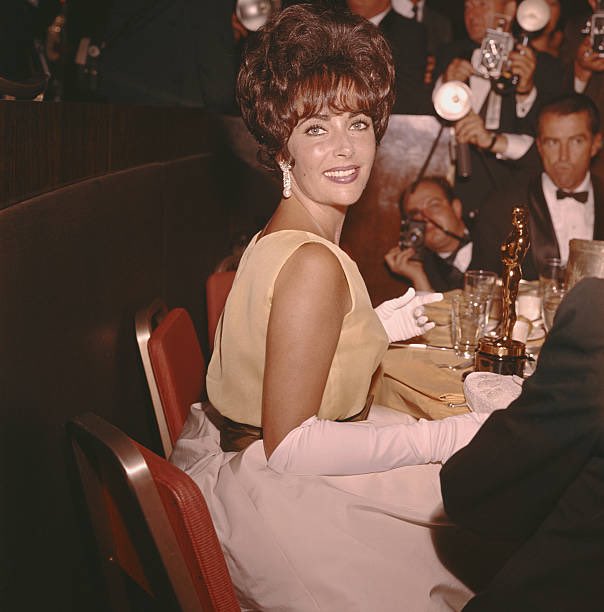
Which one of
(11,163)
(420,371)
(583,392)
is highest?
(11,163)

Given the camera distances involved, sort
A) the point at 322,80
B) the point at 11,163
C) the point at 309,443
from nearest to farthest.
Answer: the point at 309,443
the point at 11,163
the point at 322,80

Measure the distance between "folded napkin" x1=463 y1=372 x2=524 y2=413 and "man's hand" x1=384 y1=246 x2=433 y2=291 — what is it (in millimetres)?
2917

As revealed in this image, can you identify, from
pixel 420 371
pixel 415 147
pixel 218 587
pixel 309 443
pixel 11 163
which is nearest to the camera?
pixel 218 587

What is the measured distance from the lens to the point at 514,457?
2.87 ft

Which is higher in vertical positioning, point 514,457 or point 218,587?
point 514,457

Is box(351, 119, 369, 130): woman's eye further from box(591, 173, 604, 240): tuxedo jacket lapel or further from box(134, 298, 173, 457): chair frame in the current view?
box(591, 173, 604, 240): tuxedo jacket lapel

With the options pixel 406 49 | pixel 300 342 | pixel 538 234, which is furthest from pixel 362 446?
pixel 406 49

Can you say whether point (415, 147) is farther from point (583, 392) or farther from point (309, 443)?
point (583, 392)

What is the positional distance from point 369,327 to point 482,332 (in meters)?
0.66

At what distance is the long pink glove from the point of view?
4.31ft

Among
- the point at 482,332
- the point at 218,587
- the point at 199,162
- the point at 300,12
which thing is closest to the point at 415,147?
the point at 199,162

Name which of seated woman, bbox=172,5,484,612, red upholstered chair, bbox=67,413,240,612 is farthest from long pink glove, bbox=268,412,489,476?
red upholstered chair, bbox=67,413,240,612

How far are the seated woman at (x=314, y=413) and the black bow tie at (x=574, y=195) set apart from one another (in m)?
3.05

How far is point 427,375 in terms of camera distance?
1911 mm
